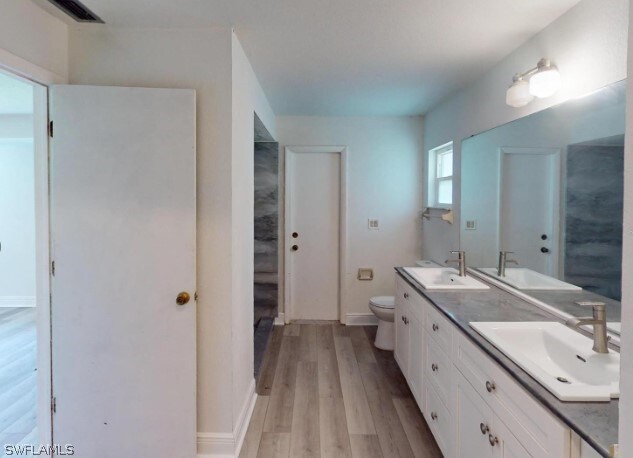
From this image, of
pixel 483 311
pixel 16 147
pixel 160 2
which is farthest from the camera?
pixel 16 147

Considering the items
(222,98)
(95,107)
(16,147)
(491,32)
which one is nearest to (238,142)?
(222,98)

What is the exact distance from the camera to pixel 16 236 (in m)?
4.63

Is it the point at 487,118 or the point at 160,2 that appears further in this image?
the point at 487,118

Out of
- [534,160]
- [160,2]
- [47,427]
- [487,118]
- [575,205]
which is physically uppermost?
[160,2]

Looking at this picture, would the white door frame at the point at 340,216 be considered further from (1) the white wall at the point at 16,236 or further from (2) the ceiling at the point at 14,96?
(1) the white wall at the point at 16,236

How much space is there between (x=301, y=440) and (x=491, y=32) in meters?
2.55

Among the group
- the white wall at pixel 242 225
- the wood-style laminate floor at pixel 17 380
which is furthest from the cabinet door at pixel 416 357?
the wood-style laminate floor at pixel 17 380

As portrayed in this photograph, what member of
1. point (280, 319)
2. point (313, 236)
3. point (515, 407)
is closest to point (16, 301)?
point (280, 319)

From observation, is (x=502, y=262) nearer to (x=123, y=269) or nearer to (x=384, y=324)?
(x=384, y=324)

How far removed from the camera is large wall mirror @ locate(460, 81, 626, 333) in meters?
1.44

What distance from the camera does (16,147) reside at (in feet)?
15.0

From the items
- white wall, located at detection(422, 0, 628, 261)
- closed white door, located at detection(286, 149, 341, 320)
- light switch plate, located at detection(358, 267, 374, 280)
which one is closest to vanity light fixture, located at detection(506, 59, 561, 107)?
white wall, located at detection(422, 0, 628, 261)

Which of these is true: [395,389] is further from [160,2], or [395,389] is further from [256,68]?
[160,2]

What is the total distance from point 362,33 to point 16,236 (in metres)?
5.18
